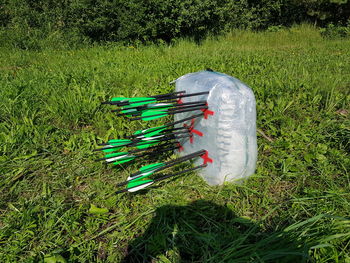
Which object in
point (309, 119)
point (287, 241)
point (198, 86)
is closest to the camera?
point (287, 241)

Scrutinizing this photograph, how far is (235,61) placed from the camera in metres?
4.32

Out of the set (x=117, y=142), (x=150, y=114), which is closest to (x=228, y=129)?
(x=150, y=114)

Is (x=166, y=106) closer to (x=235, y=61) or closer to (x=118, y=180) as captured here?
(x=118, y=180)

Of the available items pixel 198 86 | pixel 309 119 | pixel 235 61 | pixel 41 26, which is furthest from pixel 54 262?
pixel 41 26

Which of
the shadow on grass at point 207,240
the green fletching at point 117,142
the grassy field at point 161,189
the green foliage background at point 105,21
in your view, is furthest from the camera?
the green foliage background at point 105,21

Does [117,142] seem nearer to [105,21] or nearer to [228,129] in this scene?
[228,129]

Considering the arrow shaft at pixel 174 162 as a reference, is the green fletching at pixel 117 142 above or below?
above

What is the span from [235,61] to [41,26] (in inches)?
202

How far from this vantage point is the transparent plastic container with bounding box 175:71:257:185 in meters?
1.55

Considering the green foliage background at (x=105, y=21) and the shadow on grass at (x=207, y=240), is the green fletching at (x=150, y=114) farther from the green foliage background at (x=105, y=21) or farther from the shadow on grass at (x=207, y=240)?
the green foliage background at (x=105, y=21)

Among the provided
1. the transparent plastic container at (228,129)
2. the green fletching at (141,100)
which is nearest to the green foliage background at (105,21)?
the green fletching at (141,100)

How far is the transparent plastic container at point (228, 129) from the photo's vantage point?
5.09 ft

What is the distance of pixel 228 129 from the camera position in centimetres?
158

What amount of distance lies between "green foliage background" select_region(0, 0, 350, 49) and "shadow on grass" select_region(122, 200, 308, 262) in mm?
5062
